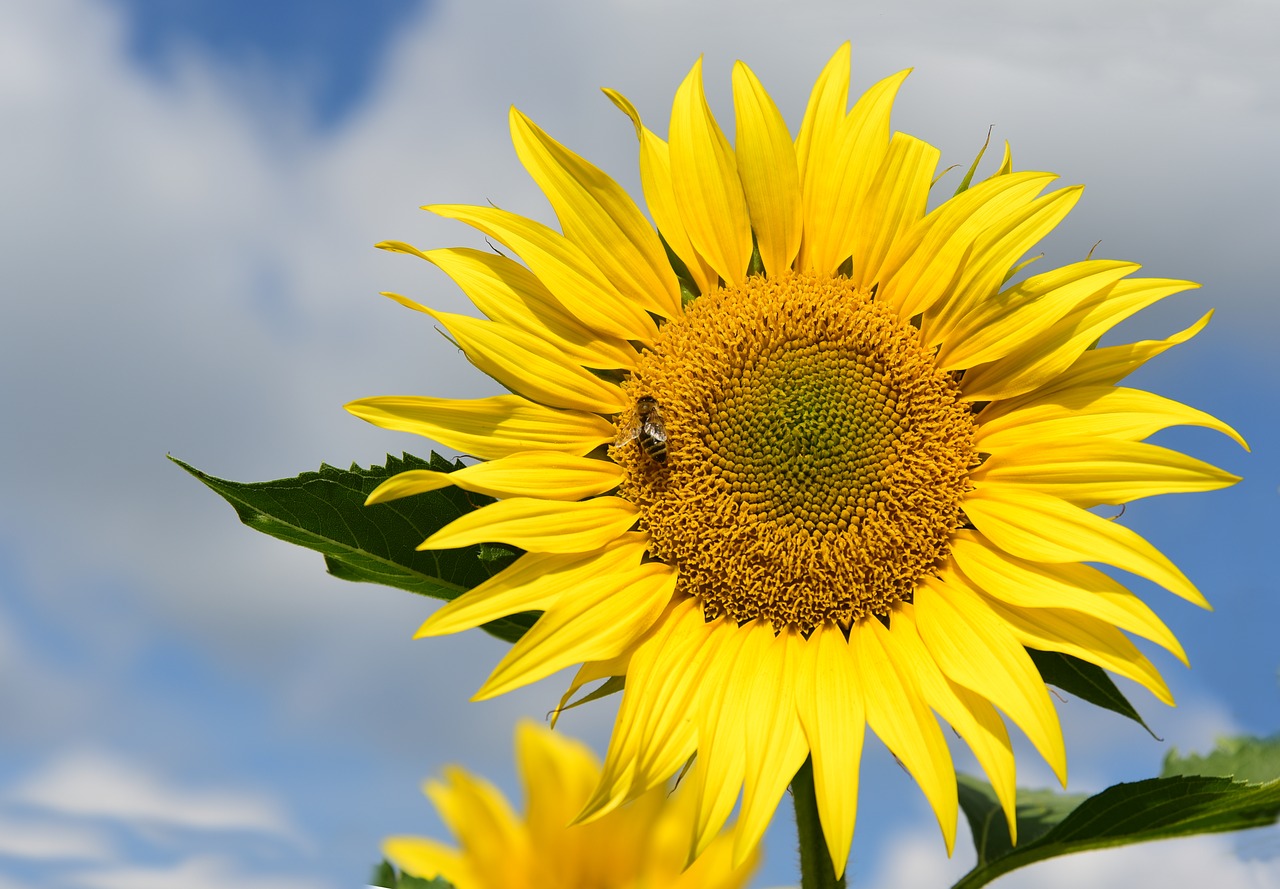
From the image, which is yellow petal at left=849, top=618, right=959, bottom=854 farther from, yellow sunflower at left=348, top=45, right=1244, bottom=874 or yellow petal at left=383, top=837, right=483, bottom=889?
yellow petal at left=383, top=837, right=483, bottom=889

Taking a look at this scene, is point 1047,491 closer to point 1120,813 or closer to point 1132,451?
point 1132,451

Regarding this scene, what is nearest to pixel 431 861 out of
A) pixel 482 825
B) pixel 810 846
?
pixel 482 825

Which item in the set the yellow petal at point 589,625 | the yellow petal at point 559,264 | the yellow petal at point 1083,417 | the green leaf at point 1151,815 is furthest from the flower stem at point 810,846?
the yellow petal at point 559,264

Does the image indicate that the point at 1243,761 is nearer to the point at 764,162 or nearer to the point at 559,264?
the point at 764,162

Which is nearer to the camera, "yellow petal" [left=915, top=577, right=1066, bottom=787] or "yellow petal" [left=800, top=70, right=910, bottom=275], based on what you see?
"yellow petal" [left=915, top=577, right=1066, bottom=787]

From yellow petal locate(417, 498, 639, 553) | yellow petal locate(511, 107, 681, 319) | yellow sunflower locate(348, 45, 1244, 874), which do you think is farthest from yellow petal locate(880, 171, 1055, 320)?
yellow petal locate(417, 498, 639, 553)

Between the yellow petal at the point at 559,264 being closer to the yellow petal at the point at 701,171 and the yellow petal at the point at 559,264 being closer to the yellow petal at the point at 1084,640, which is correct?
the yellow petal at the point at 701,171
